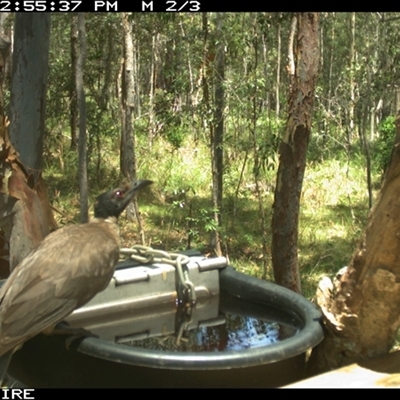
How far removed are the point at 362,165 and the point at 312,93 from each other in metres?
7.87

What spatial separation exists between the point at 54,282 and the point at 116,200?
0.86m

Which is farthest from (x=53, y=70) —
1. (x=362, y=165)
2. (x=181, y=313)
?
(x=181, y=313)

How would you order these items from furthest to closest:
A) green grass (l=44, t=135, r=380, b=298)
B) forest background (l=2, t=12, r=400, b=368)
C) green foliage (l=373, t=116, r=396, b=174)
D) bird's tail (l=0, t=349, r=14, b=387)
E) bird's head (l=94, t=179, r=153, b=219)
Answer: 1. green foliage (l=373, t=116, r=396, b=174)
2. green grass (l=44, t=135, r=380, b=298)
3. forest background (l=2, t=12, r=400, b=368)
4. bird's head (l=94, t=179, r=153, b=219)
5. bird's tail (l=0, t=349, r=14, b=387)

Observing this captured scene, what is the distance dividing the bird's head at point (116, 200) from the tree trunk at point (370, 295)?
114 cm

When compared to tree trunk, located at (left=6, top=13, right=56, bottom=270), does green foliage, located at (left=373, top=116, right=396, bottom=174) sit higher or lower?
lower

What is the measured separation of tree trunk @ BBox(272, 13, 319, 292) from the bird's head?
2011mm

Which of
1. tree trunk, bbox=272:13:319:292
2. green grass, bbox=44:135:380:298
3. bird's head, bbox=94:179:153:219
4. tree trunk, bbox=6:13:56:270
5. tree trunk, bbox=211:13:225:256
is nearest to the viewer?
bird's head, bbox=94:179:153:219

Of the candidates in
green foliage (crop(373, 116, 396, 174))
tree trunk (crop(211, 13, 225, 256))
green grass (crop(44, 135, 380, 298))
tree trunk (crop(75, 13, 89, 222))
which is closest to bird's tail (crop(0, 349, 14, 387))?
tree trunk (crop(75, 13, 89, 222))

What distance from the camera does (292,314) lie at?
3.62 meters

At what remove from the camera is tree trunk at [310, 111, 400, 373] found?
3.12 metres

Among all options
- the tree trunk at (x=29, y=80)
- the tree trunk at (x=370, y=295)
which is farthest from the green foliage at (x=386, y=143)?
the tree trunk at (x=370, y=295)

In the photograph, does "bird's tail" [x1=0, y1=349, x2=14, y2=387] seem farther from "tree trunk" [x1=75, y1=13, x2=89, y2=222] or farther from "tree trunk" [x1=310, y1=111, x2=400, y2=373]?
"tree trunk" [x1=75, y1=13, x2=89, y2=222]

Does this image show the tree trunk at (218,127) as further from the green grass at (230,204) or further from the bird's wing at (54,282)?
the bird's wing at (54,282)

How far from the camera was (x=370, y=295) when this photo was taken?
3.27 metres
